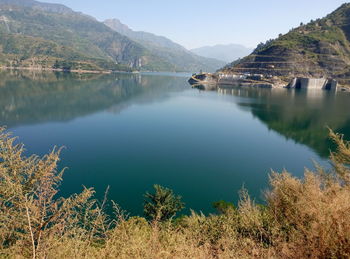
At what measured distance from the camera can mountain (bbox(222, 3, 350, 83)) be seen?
157250 mm

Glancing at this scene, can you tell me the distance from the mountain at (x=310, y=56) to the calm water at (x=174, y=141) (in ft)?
266

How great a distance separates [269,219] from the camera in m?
14.5

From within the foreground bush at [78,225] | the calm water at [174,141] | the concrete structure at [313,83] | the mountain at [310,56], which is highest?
the mountain at [310,56]

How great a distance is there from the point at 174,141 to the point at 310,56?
157 m

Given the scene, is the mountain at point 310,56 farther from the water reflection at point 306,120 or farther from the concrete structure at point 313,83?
the water reflection at point 306,120

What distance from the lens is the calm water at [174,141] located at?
30.1 meters

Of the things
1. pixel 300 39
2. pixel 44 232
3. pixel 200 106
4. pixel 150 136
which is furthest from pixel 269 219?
pixel 300 39

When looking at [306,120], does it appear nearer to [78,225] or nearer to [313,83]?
[78,225]

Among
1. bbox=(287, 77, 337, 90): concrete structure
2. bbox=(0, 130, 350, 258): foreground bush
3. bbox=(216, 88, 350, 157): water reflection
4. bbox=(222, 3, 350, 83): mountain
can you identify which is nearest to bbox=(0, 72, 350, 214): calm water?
bbox=(216, 88, 350, 157): water reflection

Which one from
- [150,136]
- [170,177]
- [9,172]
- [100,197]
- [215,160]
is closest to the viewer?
[9,172]

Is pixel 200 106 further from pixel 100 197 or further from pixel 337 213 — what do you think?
pixel 337 213

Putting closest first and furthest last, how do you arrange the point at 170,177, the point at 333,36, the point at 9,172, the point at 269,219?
1. the point at 9,172
2. the point at 269,219
3. the point at 170,177
4. the point at 333,36

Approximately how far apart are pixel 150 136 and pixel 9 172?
43.6 meters

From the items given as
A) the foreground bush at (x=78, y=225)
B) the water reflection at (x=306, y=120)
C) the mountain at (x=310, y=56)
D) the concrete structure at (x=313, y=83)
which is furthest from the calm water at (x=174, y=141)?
the mountain at (x=310, y=56)
